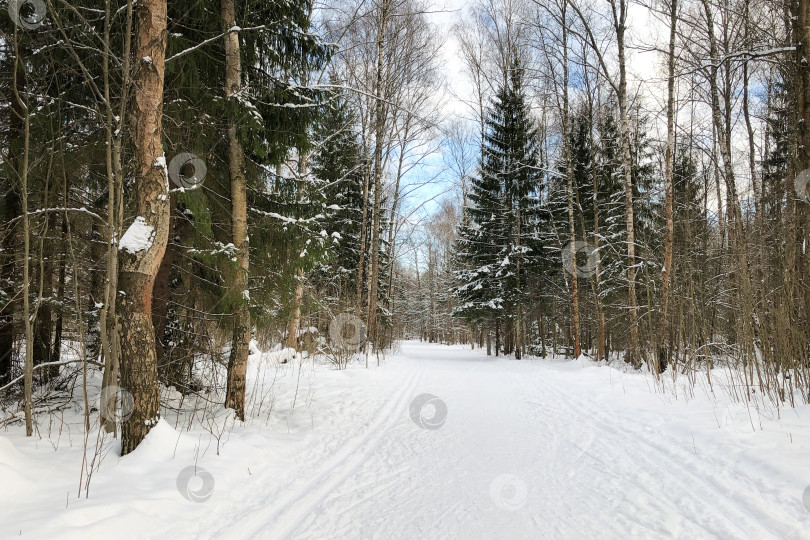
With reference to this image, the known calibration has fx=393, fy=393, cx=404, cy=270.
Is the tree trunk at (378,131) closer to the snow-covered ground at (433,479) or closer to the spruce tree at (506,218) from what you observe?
the spruce tree at (506,218)

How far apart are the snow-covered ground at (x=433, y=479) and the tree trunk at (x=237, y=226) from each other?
439 mm

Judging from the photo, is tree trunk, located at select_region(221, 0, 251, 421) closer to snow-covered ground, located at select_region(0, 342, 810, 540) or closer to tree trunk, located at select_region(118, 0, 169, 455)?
snow-covered ground, located at select_region(0, 342, 810, 540)

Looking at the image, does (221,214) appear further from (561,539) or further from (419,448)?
(561,539)

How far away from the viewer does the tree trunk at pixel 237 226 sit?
16.5ft

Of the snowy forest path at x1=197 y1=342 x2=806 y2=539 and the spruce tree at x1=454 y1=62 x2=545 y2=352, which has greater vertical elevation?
the spruce tree at x1=454 y1=62 x2=545 y2=352

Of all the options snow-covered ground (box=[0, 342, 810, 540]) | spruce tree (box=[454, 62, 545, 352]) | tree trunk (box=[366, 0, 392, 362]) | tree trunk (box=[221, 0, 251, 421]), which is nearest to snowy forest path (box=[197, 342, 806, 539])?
snow-covered ground (box=[0, 342, 810, 540])

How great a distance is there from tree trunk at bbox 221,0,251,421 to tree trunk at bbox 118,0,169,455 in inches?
49.7

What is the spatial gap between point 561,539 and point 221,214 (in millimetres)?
5537

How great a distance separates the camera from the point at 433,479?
356 cm

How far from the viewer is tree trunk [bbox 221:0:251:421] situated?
5016 mm

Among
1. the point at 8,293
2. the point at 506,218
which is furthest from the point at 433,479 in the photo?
the point at 506,218

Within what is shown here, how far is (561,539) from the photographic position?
252cm

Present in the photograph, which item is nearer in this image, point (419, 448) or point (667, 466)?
point (667, 466)

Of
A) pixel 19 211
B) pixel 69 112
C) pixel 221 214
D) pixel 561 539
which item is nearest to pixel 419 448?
pixel 561 539
